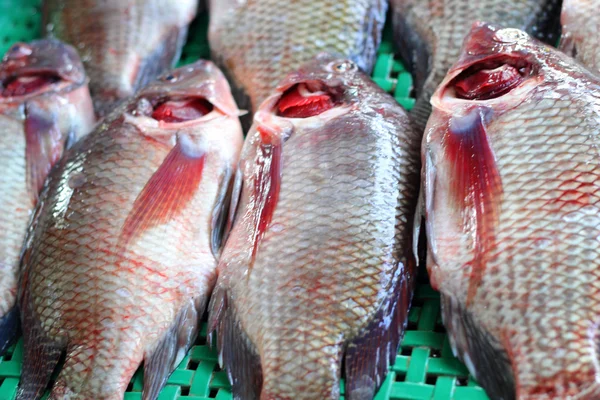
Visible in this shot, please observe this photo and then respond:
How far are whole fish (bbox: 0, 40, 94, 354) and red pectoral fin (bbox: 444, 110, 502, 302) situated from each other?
1325 mm

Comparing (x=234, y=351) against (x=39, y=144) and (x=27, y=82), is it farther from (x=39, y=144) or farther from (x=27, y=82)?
(x=27, y=82)

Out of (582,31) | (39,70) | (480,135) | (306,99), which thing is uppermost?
(582,31)

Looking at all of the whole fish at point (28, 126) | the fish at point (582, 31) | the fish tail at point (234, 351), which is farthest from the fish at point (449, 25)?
the whole fish at point (28, 126)

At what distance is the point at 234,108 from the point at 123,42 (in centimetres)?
64

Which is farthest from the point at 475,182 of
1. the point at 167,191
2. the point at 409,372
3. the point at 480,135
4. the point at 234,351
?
the point at 167,191

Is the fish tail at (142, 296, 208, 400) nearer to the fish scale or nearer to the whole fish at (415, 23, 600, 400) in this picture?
the fish scale

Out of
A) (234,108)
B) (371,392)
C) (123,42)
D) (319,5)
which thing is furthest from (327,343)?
(123,42)

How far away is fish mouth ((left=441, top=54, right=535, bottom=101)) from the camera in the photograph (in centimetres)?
215

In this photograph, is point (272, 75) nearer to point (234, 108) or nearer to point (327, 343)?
point (234, 108)

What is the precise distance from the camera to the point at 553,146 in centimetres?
192

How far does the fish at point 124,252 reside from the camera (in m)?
2.00

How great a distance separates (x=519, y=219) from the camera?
6.06ft

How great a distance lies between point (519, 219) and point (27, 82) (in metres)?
1.84

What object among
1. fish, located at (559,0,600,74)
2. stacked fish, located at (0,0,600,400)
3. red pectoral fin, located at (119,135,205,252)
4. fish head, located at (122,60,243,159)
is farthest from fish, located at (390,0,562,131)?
red pectoral fin, located at (119,135,205,252)
